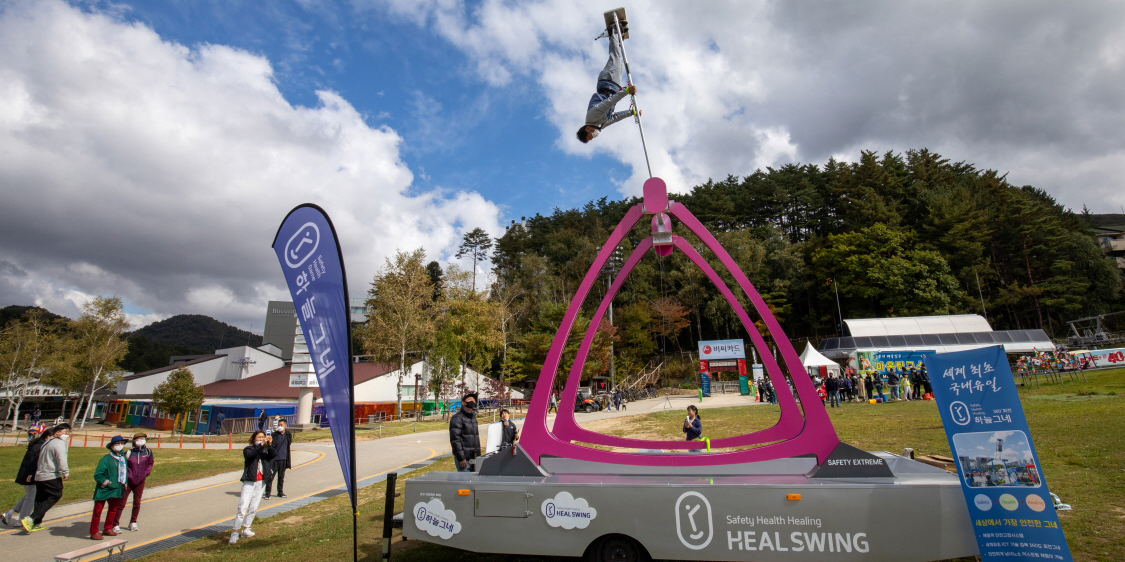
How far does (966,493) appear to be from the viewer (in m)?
Answer: 4.20

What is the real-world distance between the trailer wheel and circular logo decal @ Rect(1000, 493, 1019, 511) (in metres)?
2.98

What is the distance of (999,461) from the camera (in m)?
4.23

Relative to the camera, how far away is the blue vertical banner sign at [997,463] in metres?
4.04

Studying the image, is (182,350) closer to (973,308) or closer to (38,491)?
(38,491)

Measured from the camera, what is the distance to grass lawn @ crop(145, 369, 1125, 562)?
5645 millimetres

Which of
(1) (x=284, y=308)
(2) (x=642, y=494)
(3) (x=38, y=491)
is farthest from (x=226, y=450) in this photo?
(1) (x=284, y=308)

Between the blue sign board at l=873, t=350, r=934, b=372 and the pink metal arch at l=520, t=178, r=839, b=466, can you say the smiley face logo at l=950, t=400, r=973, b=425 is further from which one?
the blue sign board at l=873, t=350, r=934, b=372

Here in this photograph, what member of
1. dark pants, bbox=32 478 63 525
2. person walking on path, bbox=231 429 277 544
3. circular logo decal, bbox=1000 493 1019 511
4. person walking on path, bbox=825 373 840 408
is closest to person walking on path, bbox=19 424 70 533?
dark pants, bbox=32 478 63 525

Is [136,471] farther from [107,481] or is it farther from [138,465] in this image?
[107,481]

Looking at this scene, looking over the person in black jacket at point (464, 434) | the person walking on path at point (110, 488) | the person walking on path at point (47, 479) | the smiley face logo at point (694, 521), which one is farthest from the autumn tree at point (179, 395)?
the smiley face logo at point (694, 521)

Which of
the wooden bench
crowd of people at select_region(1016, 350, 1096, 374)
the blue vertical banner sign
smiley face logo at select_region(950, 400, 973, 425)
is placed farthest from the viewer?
crowd of people at select_region(1016, 350, 1096, 374)

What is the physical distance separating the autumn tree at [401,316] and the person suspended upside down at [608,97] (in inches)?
1069

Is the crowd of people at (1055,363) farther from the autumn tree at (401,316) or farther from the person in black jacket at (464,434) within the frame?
the autumn tree at (401,316)

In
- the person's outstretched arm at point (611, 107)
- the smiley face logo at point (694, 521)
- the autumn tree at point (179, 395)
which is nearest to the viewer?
the smiley face logo at point (694, 521)
